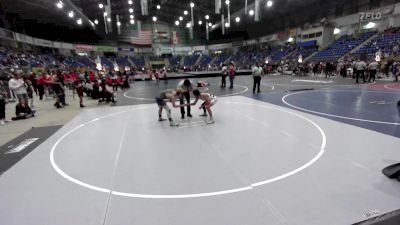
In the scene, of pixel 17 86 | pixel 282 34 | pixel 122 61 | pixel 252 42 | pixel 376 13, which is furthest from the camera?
pixel 122 61

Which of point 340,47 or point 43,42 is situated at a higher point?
point 43,42

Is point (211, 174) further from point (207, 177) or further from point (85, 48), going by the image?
point (85, 48)

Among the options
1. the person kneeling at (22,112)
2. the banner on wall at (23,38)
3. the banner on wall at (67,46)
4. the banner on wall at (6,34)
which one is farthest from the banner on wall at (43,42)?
the person kneeling at (22,112)

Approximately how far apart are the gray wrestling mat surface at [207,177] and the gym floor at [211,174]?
2 centimetres

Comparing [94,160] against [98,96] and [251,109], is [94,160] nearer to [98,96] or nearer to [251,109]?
[251,109]

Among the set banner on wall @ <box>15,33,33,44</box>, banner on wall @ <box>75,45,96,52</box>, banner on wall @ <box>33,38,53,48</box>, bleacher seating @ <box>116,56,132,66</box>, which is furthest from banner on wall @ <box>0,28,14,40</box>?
bleacher seating @ <box>116,56,132,66</box>

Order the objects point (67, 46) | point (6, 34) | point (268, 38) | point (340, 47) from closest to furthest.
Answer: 1. point (6, 34)
2. point (340, 47)
3. point (67, 46)
4. point (268, 38)

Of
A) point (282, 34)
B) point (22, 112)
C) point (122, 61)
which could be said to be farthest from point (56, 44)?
point (282, 34)

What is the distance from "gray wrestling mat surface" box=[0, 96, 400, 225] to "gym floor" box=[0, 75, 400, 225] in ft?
0.05

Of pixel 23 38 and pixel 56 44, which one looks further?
pixel 56 44

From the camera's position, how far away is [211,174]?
12.1 ft

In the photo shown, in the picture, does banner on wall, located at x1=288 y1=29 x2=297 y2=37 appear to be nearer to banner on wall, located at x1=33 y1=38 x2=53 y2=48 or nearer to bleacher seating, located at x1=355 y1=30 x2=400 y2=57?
bleacher seating, located at x1=355 y1=30 x2=400 y2=57

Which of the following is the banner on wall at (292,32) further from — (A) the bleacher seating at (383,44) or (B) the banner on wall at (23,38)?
(B) the banner on wall at (23,38)

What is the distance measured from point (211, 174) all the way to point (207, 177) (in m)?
0.11
